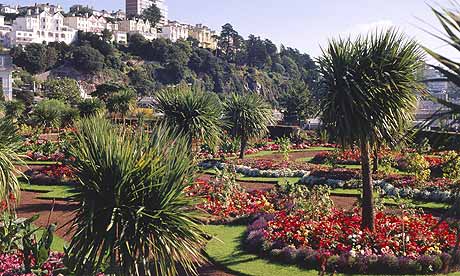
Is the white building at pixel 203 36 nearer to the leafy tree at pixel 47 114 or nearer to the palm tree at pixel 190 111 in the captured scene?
the leafy tree at pixel 47 114

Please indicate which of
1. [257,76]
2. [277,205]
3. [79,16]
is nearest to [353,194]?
[277,205]

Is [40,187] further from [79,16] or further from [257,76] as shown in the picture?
[79,16]

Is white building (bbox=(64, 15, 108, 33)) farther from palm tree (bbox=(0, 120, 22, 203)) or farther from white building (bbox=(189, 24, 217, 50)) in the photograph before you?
palm tree (bbox=(0, 120, 22, 203))

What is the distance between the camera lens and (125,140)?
730 cm

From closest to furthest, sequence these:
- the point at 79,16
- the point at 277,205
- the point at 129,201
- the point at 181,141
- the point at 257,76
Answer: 1. the point at 129,201
2. the point at 181,141
3. the point at 277,205
4. the point at 257,76
5. the point at 79,16

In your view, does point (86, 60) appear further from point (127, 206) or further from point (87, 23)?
point (127, 206)

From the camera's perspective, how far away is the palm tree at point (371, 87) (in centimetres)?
1127

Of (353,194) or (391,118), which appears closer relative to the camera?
(391,118)

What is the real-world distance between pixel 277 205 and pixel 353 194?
3693 millimetres

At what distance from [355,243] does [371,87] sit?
3388 millimetres

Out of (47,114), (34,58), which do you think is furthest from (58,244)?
(34,58)

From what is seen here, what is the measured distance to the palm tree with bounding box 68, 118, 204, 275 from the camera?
6809mm

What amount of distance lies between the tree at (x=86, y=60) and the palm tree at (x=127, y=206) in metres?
100

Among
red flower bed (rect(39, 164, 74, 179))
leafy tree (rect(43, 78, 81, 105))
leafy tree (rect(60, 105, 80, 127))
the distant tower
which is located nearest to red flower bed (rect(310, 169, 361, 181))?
red flower bed (rect(39, 164, 74, 179))
